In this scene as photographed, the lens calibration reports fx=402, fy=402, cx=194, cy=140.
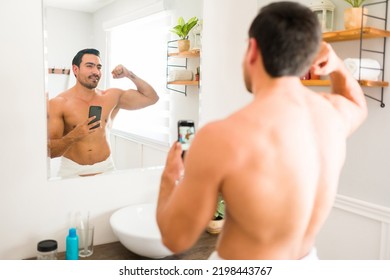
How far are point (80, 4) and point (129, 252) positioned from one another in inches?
43.7

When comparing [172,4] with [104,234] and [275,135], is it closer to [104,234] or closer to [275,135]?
[104,234]

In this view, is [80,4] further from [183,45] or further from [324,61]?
[324,61]

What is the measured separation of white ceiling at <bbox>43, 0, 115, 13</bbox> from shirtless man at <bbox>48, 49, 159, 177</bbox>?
7.3 inches

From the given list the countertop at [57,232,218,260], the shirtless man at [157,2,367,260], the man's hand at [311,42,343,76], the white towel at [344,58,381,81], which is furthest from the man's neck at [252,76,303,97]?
the countertop at [57,232,218,260]

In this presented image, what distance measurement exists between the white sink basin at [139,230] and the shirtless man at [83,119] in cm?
23

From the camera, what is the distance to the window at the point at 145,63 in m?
1.87

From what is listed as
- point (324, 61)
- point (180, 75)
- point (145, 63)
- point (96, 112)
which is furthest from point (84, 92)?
point (324, 61)

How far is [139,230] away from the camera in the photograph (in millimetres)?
1870

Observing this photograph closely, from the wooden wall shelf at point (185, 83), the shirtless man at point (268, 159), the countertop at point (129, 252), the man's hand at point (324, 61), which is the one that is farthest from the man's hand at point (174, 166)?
the wooden wall shelf at point (185, 83)

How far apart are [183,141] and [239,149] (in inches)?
20.8

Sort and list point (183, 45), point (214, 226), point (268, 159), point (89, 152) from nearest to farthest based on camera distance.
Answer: point (268, 159) → point (89, 152) → point (214, 226) → point (183, 45)

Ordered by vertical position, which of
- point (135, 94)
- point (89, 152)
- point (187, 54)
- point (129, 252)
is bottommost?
point (129, 252)

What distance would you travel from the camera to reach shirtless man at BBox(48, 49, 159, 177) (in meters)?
1.72

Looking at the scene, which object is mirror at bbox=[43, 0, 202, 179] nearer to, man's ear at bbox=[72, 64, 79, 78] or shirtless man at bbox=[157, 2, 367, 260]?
man's ear at bbox=[72, 64, 79, 78]
